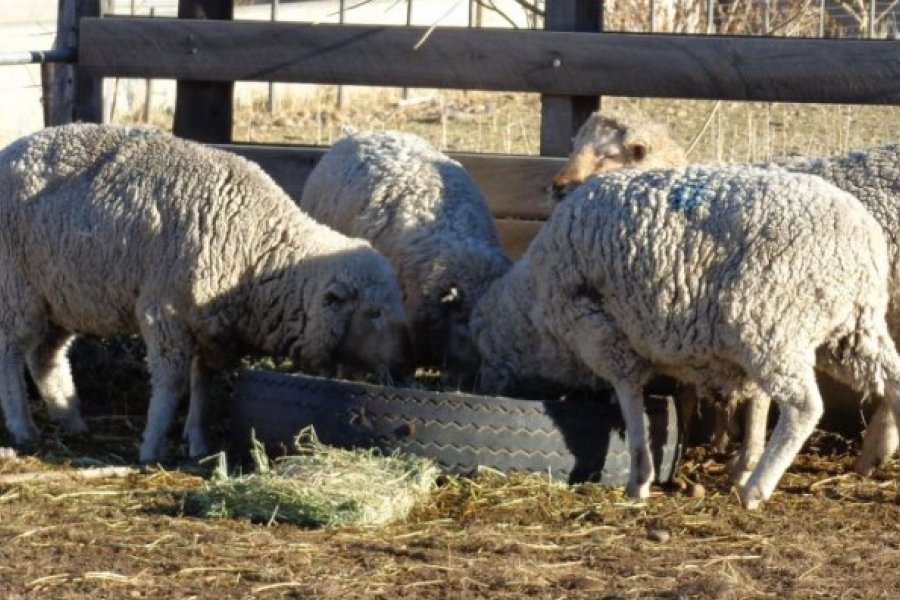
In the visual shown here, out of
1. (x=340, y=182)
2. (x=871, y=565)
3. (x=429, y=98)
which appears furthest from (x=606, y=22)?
(x=871, y=565)

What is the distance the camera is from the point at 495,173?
9109mm

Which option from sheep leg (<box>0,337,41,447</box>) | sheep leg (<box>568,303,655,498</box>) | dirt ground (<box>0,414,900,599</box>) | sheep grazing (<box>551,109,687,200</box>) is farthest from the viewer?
sheep grazing (<box>551,109,687,200</box>)

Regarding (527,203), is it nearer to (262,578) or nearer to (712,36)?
→ (712,36)

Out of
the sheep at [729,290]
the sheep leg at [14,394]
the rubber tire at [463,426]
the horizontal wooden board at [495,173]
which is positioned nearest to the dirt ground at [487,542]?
the rubber tire at [463,426]

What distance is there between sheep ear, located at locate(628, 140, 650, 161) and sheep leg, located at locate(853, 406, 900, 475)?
1899mm

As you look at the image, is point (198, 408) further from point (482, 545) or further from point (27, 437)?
point (482, 545)

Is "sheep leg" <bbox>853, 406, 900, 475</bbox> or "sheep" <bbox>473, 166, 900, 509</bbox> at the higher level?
"sheep" <bbox>473, 166, 900, 509</bbox>

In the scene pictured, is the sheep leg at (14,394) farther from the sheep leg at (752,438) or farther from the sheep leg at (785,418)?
the sheep leg at (785,418)

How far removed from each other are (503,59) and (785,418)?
2.97m

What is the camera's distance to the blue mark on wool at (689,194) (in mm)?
6754

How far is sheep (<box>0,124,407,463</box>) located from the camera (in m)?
7.65

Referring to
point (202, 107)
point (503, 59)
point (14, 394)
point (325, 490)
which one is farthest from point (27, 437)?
point (503, 59)

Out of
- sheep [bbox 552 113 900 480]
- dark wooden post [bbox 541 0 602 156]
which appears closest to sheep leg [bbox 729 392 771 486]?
sheep [bbox 552 113 900 480]

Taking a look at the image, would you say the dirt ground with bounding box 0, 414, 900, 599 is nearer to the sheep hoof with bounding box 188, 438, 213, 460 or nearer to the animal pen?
the sheep hoof with bounding box 188, 438, 213, 460
